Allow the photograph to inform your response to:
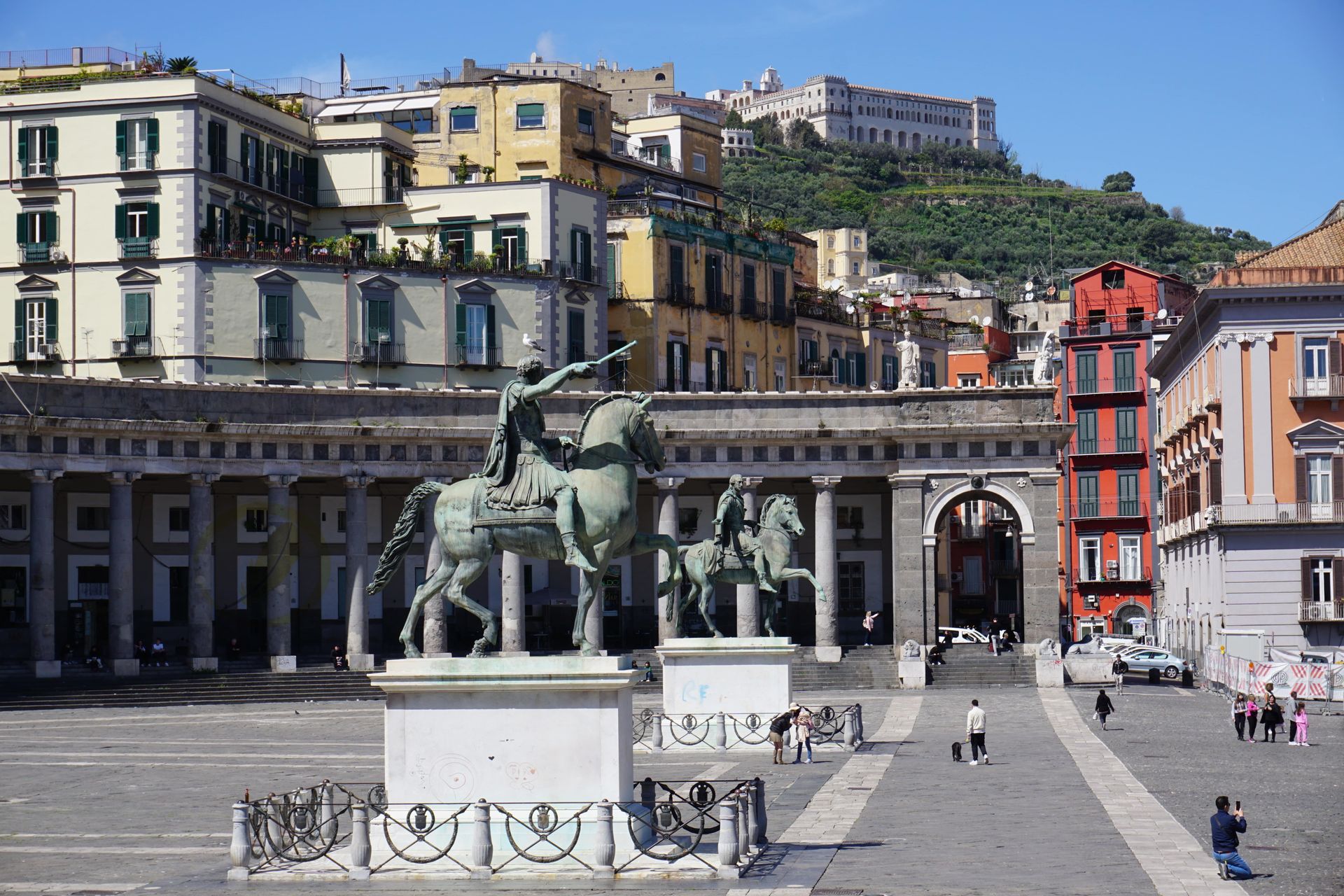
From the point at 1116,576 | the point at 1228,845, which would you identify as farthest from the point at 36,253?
the point at 1228,845

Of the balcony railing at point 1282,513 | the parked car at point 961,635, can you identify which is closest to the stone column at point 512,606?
the parked car at point 961,635

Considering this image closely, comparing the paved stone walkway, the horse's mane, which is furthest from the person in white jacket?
the horse's mane

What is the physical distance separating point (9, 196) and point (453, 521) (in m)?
61.1

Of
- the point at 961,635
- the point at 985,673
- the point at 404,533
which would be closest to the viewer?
the point at 404,533

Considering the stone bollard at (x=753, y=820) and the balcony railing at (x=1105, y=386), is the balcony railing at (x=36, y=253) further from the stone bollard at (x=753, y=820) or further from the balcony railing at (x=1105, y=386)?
the stone bollard at (x=753, y=820)

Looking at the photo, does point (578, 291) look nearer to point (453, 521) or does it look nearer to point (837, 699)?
point (837, 699)

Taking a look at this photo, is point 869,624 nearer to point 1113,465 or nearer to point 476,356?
point 476,356

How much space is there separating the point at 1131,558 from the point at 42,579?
2572 inches

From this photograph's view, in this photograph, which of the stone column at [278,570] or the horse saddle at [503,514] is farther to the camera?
the stone column at [278,570]

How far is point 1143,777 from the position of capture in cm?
4169

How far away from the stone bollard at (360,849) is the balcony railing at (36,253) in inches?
2458

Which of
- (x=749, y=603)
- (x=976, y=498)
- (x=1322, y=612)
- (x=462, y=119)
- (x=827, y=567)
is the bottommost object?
(x=1322, y=612)

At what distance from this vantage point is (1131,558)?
376ft

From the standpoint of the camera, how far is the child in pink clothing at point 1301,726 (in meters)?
51.5
